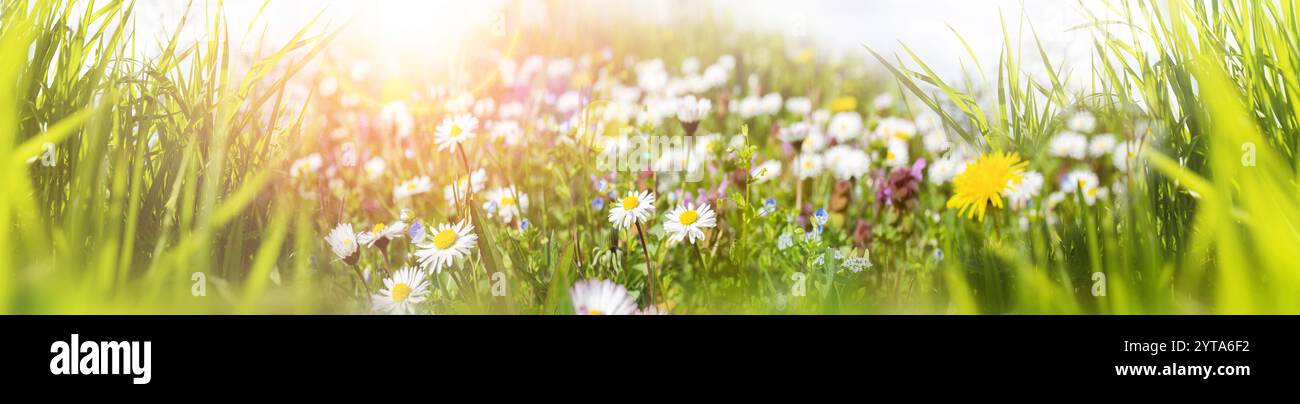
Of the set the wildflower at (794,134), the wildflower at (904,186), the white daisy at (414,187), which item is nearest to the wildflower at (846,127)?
the wildflower at (794,134)

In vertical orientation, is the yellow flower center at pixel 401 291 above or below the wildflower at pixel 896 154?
below

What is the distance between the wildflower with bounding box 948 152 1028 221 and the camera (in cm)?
91

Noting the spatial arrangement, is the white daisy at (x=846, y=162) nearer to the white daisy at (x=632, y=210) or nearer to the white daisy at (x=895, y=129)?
the white daisy at (x=895, y=129)

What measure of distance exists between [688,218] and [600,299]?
0.16 meters

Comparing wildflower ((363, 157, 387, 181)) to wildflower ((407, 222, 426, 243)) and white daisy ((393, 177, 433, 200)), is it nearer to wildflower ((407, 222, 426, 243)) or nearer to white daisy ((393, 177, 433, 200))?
white daisy ((393, 177, 433, 200))

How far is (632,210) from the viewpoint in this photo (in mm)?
986

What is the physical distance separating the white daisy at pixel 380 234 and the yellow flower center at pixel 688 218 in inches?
13.0

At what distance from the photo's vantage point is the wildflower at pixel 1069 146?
3.36 feet

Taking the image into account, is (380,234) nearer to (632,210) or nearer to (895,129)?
(632,210)
